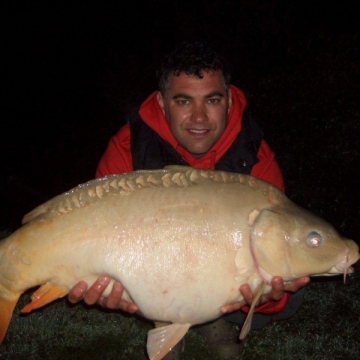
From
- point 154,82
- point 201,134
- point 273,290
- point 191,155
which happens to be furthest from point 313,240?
point 154,82

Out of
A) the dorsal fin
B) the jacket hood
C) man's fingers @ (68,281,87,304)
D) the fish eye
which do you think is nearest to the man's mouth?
the jacket hood

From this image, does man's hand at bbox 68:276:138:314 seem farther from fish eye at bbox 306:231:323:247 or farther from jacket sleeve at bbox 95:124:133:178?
jacket sleeve at bbox 95:124:133:178

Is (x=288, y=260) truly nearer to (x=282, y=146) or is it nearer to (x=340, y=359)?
(x=340, y=359)

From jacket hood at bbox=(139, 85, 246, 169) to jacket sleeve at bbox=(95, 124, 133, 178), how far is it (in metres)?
0.17

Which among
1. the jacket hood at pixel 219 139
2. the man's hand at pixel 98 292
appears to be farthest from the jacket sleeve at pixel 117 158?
the man's hand at pixel 98 292

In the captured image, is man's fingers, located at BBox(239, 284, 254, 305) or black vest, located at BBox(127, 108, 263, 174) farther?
black vest, located at BBox(127, 108, 263, 174)

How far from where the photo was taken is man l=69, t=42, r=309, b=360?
7.25 ft

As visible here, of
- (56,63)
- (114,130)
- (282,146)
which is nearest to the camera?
(282,146)

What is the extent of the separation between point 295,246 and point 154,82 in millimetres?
5625

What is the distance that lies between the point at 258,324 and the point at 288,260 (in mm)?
925

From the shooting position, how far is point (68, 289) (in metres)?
1.61

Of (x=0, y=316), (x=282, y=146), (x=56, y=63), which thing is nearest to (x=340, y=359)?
(x=0, y=316)

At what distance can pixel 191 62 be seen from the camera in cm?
222

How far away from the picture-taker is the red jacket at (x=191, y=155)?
2.30 m
